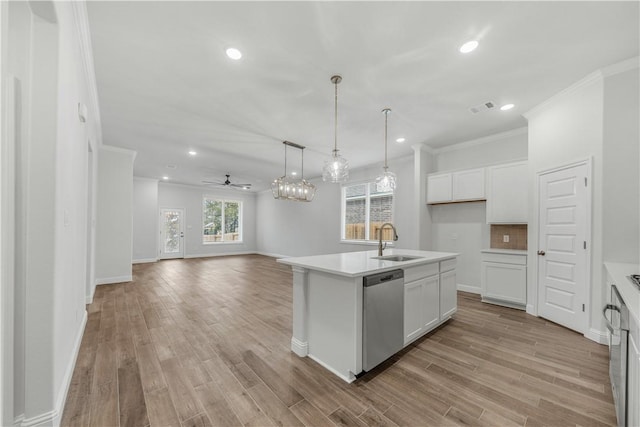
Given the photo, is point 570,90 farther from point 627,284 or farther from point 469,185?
point 627,284

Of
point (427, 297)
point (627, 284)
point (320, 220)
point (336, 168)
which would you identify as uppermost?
point (336, 168)

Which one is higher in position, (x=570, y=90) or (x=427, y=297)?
(x=570, y=90)

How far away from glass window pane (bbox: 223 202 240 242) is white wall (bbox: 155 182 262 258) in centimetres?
25

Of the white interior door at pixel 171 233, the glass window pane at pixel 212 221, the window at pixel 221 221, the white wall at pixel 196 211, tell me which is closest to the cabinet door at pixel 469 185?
the white wall at pixel 196 211

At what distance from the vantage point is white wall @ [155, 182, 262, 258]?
30.2 feet

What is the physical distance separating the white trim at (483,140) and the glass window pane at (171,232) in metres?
8.71

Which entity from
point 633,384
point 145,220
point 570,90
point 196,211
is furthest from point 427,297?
point 196,211

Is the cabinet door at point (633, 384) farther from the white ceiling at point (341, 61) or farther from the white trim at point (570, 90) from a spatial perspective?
the white trim at point (570, 90)

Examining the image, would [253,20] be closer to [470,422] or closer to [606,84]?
[470,422]

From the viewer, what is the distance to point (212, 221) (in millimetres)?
10188

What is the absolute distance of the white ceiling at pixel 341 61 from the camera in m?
1.96

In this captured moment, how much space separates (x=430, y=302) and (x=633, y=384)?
1801 mm

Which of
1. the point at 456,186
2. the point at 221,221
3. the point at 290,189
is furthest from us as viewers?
the point at 221,221

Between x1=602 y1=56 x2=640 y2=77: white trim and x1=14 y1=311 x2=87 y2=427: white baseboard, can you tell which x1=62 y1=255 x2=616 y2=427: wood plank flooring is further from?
x1=602 y1=56 x2=640 y2=77: white trim
